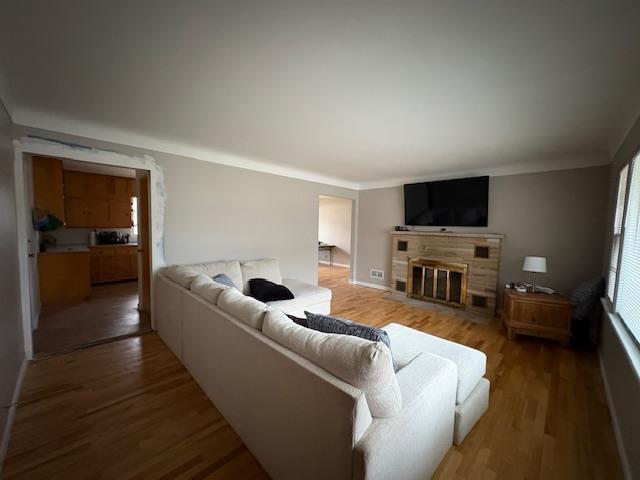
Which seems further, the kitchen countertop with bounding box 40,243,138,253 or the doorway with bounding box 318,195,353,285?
the doorway with bounding box 318,195,353,285

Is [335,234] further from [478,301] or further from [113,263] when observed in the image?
[113,263]

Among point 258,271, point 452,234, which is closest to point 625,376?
point 452,234

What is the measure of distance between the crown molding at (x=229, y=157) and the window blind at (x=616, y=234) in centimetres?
99

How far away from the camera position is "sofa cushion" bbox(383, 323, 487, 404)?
5.38 ft

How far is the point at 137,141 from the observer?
9.56 ft

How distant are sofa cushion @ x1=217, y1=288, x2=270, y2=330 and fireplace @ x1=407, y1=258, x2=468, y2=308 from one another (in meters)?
3.77

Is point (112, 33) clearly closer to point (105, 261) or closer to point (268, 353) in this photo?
point (268, 353)

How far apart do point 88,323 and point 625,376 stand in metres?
5.28

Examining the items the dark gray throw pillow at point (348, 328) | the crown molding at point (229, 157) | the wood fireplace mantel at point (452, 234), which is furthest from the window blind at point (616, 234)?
the dark gray throw pillow at point (348, 328)

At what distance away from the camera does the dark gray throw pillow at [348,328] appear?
53.6 inches

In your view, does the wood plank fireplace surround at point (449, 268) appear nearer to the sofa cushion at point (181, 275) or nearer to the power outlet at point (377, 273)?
the power outlet at point (377, 273)

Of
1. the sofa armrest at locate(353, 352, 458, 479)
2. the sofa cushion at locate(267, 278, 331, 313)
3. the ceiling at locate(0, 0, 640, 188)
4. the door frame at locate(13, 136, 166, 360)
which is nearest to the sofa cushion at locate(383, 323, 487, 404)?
the sofa armrest at locate(353, 352, 458, 479)

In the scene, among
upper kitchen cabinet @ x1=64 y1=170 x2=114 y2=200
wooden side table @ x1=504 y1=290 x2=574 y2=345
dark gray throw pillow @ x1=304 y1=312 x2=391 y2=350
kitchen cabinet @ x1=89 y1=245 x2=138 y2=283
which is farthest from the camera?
kitchen cabinet @ x1=89 y1=245 x2=138 y2=283

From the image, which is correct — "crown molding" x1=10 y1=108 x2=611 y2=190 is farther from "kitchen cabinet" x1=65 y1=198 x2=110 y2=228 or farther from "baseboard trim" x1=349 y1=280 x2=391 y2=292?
"kitchen cabinet" x1=65 y1=198 x2=110 y2=228
